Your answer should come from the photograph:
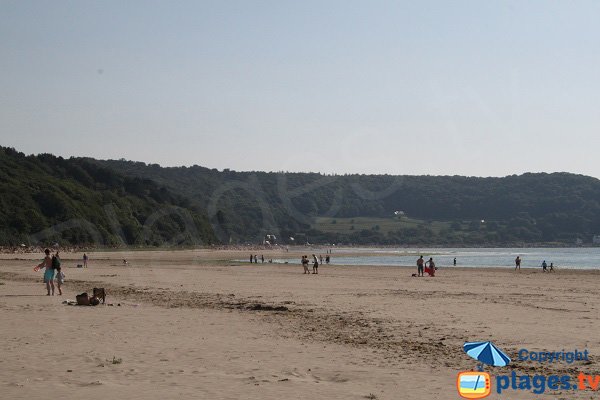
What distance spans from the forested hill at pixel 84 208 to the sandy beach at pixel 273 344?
76.0 m

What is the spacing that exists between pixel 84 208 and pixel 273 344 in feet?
320

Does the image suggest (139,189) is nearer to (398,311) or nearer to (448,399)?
(398,311)

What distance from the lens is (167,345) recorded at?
→ 1307cm

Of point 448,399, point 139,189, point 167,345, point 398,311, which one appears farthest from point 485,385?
point 139,189

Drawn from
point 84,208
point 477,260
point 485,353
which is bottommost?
point 477,260

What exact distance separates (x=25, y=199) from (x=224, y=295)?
8112cm

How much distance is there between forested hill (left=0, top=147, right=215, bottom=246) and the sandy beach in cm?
7600

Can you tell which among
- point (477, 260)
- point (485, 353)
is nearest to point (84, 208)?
point (477, 260)

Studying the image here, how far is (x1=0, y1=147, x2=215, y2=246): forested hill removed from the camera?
9462 cm

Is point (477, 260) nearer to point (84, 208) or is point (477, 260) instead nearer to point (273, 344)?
point (84, 208)

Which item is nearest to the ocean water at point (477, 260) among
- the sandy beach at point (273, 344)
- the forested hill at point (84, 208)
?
the forested hill at point (84, 208)

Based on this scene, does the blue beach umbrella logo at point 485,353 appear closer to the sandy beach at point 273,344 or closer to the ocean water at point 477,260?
the sandy beach at point 273,344

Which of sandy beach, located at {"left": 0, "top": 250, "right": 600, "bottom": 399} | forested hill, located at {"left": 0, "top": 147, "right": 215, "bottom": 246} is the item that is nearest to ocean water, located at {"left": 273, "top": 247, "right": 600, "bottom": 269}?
forested hill, located at {"left": 0, "top": 147, "right": 215, "bottom": 246}

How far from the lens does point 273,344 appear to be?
43.7ft
